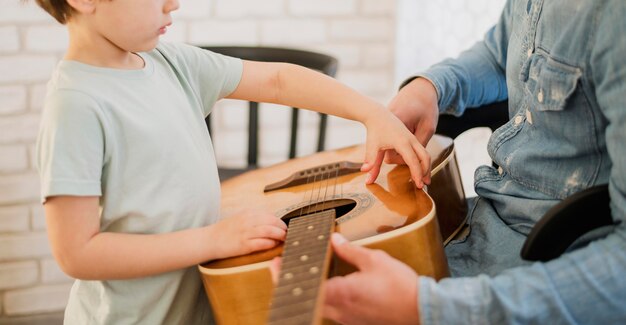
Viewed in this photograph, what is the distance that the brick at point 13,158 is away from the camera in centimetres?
210

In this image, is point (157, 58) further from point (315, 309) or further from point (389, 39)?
point (389, 39)

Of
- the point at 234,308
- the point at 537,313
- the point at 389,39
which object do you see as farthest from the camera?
the point at 389,39

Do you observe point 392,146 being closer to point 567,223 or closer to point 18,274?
point 567,223

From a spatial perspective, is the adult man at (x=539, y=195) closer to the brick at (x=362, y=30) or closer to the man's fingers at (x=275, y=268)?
the man's fingers at (x=275, y=268)

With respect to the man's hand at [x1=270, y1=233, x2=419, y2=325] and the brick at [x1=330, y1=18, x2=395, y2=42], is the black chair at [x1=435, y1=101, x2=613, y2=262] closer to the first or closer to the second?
the man's hand at [x1=270, y1=233, x2=419, y2=325]

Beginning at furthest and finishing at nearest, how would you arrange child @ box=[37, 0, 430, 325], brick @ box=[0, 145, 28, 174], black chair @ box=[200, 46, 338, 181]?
1. brick @ box=[0, 145, 28, 174]
2. black chair @ box=[200, 46, 338, 181]
3. child @ box=[37, 0, 430, 325]

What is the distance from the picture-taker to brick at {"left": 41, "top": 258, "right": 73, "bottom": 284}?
2.23 m

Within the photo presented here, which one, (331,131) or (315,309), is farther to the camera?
(331,131)

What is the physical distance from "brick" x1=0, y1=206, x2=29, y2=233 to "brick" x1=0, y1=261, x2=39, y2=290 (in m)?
0.13

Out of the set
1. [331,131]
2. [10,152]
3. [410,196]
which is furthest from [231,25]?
[410,196]

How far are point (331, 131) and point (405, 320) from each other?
1631 millimetres

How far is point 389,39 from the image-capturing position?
2320mm

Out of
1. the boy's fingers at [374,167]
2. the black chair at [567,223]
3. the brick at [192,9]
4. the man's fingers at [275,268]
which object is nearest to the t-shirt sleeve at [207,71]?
the boy's fingers at [374,167]

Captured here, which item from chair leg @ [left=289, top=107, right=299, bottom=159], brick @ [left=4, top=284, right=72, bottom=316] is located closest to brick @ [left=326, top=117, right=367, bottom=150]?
chair leg @ [left=289, top=107, right=299, bottom=159]
